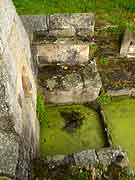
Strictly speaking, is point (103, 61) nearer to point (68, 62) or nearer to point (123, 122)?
point (68, 62)

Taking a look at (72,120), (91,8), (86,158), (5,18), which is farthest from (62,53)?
(91,8)

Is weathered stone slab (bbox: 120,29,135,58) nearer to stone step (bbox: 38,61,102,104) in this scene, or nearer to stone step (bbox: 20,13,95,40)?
stone step (bbox: 20,13,95,40)

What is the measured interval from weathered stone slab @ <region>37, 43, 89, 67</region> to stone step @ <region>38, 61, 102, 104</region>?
147 mm

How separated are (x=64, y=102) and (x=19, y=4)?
4.30m

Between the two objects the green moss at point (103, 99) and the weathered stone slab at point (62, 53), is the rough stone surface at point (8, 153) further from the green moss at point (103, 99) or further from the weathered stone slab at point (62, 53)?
the green moss at point (103, 99)

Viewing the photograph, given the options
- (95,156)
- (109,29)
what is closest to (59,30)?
(109,29)

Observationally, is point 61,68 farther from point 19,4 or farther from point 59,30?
point 19,4

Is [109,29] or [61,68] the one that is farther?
[109,29]

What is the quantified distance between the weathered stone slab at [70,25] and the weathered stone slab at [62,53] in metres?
0.37

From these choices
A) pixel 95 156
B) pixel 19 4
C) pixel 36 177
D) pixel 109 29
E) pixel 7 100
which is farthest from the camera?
pixel 19 4

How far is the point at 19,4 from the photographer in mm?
9758

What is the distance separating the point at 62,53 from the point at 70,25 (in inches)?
28.8

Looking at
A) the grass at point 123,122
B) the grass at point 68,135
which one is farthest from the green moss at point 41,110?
the grass at point 123,122

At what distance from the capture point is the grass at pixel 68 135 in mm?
6570
